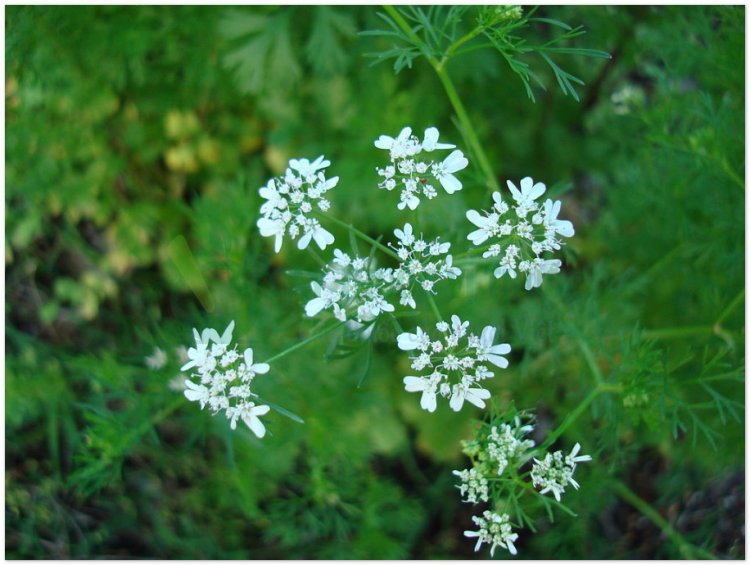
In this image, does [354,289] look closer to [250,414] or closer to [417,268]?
[417,268]

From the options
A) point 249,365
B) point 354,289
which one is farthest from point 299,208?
point 249,365

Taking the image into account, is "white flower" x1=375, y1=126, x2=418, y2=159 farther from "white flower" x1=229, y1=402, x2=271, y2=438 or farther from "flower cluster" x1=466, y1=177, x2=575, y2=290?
"white flower" x1=229, y1=402, x2=271, y2=438

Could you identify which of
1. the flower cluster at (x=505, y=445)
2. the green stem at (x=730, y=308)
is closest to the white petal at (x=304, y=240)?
the flower cluster at (x=505, y=445)

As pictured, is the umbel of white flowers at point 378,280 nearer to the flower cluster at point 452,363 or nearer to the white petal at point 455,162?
the flower cluster at point 452,363

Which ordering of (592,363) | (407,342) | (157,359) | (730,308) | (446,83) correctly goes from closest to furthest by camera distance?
(407,342)
(446,83)
(592,363)
(730,308)
(157,359)

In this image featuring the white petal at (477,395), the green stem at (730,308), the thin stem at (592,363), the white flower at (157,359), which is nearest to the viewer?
the white petal at (477,395)

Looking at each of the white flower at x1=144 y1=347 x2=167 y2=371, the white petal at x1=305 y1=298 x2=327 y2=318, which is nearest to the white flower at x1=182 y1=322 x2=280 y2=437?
the white petal at x1=305 y1=298 x2=327 y2=318
